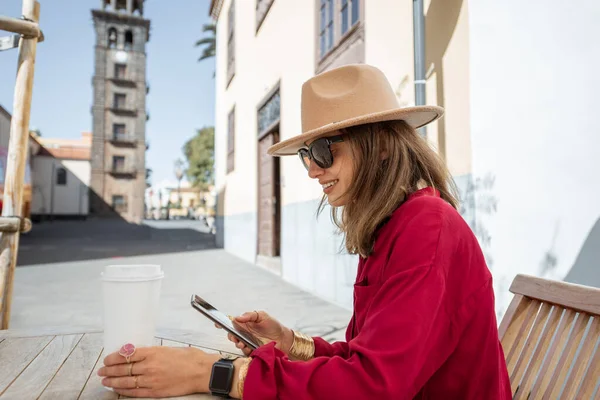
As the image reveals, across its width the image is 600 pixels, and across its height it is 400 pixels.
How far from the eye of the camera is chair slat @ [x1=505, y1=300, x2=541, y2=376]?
1.34m

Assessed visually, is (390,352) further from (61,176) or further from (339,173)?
(61,176)

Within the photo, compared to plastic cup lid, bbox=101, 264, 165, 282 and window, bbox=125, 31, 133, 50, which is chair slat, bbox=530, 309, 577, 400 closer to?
plastic cup lid, bbox=101, 264, 165, 282

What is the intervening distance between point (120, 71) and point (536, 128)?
50006mm

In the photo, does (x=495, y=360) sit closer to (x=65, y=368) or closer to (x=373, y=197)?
(x=373, y=197)

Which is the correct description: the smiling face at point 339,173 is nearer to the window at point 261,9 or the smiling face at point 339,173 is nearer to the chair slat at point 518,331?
the chair slat at point 518,331

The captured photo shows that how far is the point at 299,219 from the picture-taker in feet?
22.3

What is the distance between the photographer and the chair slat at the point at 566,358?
3.82ft

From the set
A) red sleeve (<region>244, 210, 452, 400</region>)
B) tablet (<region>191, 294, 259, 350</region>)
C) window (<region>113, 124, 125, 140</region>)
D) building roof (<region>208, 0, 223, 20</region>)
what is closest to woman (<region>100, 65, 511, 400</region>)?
red sleeve (<region>244, 210, 452, 400</region>)

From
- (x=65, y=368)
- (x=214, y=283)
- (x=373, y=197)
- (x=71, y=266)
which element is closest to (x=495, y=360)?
(x=373, y=197)

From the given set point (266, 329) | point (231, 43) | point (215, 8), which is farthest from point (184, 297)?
point (215, 8)

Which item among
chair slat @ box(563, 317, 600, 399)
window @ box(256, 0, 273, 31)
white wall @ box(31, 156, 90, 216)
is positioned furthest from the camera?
white wall @ box(31, 156, 90, 216)

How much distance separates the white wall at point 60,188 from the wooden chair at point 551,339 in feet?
137

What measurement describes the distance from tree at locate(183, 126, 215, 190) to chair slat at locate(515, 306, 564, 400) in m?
43.8

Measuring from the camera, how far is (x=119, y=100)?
4650 cm
